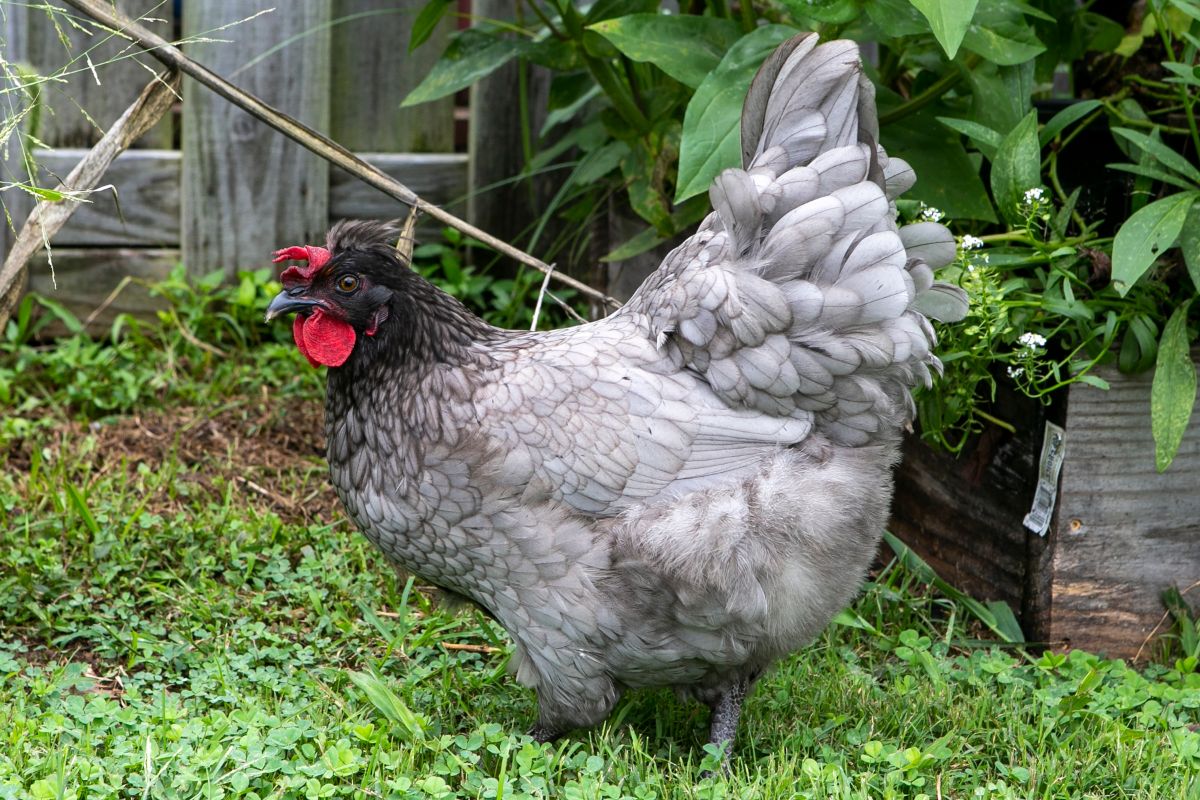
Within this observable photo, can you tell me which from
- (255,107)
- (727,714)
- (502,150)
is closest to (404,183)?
(502,150)

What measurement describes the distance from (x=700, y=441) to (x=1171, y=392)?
1.26 meters

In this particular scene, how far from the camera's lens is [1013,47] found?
319 centimetres

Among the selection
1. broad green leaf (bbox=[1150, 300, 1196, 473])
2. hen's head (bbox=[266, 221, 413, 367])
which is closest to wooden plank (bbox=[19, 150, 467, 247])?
hen's head (bbox=[266, 221, 413, 367])

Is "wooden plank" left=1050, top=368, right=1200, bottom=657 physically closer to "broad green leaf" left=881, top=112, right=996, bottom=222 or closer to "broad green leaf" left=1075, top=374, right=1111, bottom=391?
"broad green leaf" left=1075, top=374, right=1111, bottom=391

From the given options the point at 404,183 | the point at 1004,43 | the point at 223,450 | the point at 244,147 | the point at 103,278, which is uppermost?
the point at 1004,43

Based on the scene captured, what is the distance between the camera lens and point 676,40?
3.48m

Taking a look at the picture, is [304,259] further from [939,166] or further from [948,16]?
[939,166]

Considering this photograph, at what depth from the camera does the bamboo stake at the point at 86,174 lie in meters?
2.99

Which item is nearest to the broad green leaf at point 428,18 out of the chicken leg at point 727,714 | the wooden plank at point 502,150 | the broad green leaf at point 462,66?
the broad green leaf at point 462,66

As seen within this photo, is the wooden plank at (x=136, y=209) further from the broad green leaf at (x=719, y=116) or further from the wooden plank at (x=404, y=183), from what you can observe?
the broad green leaf at (x=719, y=116)

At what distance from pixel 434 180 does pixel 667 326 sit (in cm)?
275

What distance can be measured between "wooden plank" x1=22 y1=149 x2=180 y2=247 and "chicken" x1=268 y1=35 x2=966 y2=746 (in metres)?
2.61

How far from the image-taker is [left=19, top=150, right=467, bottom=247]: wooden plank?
5.07 meters

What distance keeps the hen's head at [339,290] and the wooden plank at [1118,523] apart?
1.79m
